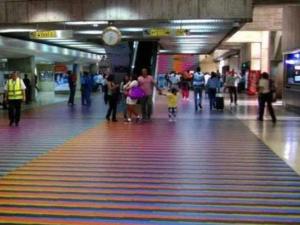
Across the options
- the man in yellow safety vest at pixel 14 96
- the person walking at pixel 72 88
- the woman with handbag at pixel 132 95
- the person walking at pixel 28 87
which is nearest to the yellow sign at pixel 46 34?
the man in yellow safety vest at pixel 14 96

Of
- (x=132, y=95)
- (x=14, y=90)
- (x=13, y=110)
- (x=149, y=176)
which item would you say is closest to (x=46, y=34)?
(x=14, y=90)

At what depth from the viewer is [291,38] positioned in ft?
70.4

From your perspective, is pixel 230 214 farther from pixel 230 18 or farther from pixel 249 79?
pixel 249 79

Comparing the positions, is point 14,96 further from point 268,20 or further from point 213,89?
point 268,20

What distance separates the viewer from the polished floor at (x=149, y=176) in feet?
18.2

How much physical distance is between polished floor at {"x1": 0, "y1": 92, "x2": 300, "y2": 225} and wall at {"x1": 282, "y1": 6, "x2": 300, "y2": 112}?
644cm

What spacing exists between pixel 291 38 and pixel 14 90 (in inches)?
481

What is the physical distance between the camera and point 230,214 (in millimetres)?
5535

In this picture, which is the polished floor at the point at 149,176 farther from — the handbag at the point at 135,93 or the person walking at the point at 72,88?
the person walking at the point at 72,88

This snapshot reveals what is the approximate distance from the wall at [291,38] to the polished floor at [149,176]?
644cm

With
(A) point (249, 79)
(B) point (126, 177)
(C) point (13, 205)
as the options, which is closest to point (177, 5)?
(B) point (126, 177)

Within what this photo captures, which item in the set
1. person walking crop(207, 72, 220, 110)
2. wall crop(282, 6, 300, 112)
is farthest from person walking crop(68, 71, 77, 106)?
wall crop(282, 6, 300, 112)

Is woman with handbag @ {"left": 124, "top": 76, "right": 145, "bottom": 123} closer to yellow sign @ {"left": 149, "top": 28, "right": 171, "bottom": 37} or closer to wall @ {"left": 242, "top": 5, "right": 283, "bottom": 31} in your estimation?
yellow sign @ {"left": 149, "top": 28, "right": 171, "bottom": 37}

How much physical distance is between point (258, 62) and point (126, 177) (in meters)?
27.5
